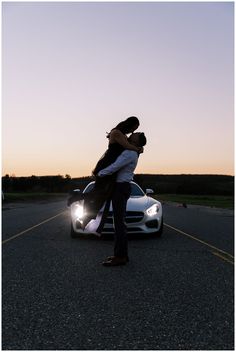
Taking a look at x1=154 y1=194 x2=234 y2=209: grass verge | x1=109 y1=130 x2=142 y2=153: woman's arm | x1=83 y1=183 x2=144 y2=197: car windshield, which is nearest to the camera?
x1=109 y1=130 x2=142 y2=153: woman's arm

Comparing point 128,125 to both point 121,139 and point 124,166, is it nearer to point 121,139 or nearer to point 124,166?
point 121,139

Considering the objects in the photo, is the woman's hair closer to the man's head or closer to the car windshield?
the man's head

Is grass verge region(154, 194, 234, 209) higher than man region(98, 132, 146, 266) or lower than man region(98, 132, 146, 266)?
lower

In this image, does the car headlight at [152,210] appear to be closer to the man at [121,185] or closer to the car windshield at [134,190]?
the car windshield at [134,190]

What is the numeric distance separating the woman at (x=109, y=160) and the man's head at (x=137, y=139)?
0.27 ft

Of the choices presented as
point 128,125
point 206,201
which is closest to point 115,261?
point 128,125

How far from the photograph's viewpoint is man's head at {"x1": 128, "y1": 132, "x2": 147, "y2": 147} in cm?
624

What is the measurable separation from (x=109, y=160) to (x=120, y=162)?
183 millimetres

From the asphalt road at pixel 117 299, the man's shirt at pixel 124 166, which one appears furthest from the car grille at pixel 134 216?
the man's shirt at pixel 124 166

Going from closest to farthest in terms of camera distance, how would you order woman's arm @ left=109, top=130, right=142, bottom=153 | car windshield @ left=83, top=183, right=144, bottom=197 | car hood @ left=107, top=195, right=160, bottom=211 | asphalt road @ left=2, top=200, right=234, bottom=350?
asphalt road @ left=2, top=200, right=234, bottom=350
woman's arm @ left=109, top=130, right=142, bottom=153
car hood @ left=107, top=195, right=160, bottom=211
car windshield @ left=83, top=183, right=144, bottom=197

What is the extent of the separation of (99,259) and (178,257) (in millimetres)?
1359

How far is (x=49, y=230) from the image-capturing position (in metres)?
12.0

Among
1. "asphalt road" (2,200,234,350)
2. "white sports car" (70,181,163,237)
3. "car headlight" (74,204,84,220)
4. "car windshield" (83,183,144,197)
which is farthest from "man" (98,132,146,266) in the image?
"car windshield" (83,183,144,197)

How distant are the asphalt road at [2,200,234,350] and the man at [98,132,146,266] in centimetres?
27
